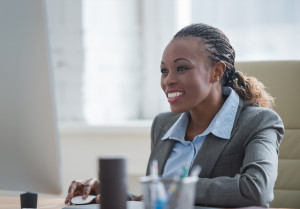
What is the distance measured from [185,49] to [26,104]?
2.28 feet

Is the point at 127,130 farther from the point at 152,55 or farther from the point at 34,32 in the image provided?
the point at 34,32

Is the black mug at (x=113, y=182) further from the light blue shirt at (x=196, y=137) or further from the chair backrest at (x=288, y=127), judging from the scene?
the chair backrest at (x=288, y=127)

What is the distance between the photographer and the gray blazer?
1229mm

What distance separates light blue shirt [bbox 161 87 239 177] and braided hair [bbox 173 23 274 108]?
0.17ft

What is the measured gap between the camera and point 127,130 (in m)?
2.68

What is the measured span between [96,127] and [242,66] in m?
1.15

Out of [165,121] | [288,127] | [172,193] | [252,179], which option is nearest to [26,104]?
[172,193]

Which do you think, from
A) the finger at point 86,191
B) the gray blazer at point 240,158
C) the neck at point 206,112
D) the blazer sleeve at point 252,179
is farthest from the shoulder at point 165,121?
the finger at point 86,191

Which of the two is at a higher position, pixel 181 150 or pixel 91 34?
pixel 91 34

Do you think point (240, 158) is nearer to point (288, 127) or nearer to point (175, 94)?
point (175, 94)

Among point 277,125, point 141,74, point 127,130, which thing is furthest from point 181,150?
point 141,74

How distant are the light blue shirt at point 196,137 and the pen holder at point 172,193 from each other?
67cm

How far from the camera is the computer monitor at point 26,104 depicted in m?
0.93

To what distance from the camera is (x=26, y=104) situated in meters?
0.96
